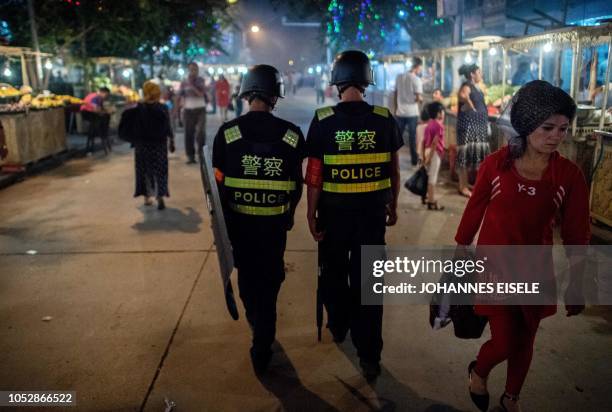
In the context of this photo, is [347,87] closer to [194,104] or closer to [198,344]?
[198,344]

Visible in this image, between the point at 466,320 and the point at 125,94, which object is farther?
the point at 125,94

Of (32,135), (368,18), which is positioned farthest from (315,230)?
(368,18)

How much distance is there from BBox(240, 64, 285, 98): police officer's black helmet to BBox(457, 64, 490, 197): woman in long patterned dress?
17.4 feet

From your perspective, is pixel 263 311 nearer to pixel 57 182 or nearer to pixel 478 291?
pixel 478 291

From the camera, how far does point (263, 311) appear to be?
3.64 metres

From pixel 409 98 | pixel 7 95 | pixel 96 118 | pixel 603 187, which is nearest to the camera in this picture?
pixel 603 187

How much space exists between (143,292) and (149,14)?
16.8 m

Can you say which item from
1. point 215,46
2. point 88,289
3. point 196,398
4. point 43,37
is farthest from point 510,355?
point 215,46

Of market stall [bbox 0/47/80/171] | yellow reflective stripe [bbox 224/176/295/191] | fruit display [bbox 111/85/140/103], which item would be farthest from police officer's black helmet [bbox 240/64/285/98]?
fruit display [bbox 111/85/140/103]

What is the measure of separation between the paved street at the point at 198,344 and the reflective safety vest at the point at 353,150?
1.28m

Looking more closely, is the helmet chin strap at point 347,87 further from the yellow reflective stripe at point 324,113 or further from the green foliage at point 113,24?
the green foliage at point 113,24

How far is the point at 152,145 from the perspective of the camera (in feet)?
25.8

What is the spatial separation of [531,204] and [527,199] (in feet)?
0.11

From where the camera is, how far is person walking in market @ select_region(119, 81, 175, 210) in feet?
25.1
